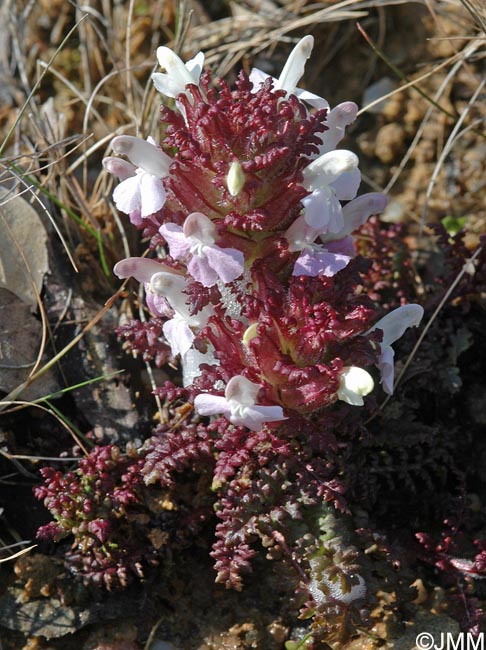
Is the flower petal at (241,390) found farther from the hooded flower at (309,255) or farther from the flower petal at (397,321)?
the flower petal at (397,321)

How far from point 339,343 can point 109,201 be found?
1.69 m

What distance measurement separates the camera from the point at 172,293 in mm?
2654

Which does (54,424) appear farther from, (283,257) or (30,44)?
(30,44)

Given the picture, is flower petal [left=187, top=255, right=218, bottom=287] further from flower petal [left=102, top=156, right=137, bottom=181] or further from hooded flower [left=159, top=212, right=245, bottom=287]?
flower petal [left=102, top=156, right=137, bottom=181]

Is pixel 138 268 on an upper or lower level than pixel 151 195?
lower

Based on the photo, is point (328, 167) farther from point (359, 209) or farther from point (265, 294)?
point (265, 294)

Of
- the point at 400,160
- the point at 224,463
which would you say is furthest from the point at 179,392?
the point at 400,160

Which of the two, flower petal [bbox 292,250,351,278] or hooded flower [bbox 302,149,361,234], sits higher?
hooded flower [bbox 302,149,361,234]

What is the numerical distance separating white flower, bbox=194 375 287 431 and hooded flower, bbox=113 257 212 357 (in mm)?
313

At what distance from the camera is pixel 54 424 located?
3.21 metres

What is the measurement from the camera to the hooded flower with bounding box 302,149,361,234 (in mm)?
2460

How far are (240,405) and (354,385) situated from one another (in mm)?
382

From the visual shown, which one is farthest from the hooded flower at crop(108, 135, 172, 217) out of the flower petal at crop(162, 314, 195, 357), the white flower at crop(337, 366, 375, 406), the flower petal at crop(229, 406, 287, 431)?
the white flower at crop(337, 366, 375, 406)

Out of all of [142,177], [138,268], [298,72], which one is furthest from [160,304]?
[298,72]
